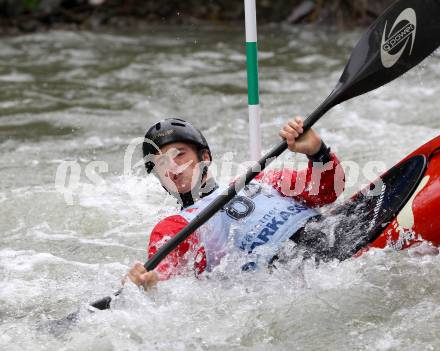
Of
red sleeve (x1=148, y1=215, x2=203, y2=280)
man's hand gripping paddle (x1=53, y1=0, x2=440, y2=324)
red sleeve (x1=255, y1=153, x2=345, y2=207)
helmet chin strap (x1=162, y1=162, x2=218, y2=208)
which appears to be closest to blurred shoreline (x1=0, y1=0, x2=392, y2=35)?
man's hand gripping paddle (x1=53, y1=0, x2=440, y2=324)

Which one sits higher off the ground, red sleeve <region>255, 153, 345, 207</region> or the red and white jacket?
red sleeve <region>255, 153, 345, 207</region>

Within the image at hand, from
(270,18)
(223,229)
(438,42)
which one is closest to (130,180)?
(223,229)

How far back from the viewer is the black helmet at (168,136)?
11.6 feet

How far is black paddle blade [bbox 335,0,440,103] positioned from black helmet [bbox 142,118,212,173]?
723mm

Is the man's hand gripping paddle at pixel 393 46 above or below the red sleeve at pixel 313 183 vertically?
above

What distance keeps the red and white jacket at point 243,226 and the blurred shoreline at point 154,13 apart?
765 cm

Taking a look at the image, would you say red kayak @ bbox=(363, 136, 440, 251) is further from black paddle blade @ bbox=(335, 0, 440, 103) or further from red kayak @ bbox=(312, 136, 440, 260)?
black paddle blade @ bbox=(335, 0, 440, 103)

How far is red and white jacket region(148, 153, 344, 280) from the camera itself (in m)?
3.44

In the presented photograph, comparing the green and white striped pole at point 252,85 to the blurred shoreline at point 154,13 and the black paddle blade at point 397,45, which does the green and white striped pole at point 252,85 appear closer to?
the black paddle blade at point 397,45

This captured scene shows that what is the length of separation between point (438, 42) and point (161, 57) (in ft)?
19.2

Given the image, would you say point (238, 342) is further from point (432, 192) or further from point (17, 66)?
point (17, 66)

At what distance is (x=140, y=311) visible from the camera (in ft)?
10.8

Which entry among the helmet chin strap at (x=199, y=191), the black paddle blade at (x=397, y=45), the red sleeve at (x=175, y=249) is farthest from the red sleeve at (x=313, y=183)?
the red sleeve at (x=175, y=249)

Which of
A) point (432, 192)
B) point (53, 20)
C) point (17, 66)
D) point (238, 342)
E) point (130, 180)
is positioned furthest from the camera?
point (53, 20)
